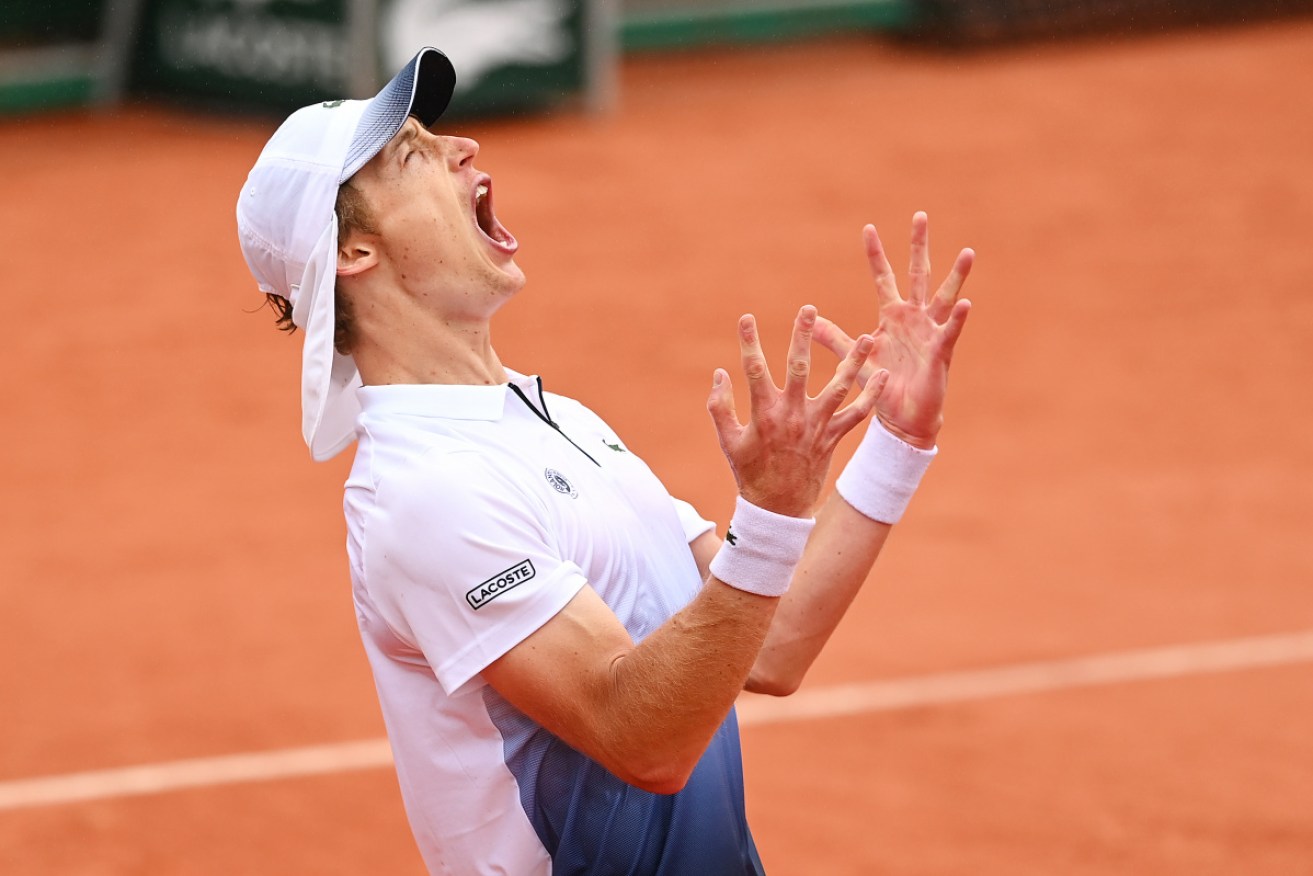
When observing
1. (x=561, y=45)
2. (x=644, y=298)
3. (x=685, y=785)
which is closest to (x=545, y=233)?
(x=644, y=298)

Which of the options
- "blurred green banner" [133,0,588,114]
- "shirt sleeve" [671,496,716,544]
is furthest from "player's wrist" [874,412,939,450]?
"blurred green banner" [133,0,588,114]

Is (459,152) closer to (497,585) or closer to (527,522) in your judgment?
(527,522)

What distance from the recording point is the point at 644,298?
480 inches

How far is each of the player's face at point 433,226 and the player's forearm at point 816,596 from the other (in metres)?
0.83

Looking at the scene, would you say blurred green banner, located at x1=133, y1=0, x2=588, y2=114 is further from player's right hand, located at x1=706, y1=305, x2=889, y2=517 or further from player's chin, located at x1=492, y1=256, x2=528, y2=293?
player's right hand, located at x1=706, y1=305, x2=889, y2=517

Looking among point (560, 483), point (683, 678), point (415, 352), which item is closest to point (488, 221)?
point (415, 352)

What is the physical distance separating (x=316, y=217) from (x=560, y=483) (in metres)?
0.67

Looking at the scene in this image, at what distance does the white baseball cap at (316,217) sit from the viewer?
3357 mm

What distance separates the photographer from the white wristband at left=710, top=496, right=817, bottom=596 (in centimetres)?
296

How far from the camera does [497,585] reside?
2.99m

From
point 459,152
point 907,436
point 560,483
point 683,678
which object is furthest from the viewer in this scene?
point 907,436

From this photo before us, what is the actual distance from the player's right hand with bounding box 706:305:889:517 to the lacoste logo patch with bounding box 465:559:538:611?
389 mm

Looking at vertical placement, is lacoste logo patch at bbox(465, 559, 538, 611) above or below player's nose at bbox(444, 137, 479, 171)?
below

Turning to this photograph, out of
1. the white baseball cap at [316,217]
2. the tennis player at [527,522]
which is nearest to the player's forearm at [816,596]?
the tennis player at [527,522]
